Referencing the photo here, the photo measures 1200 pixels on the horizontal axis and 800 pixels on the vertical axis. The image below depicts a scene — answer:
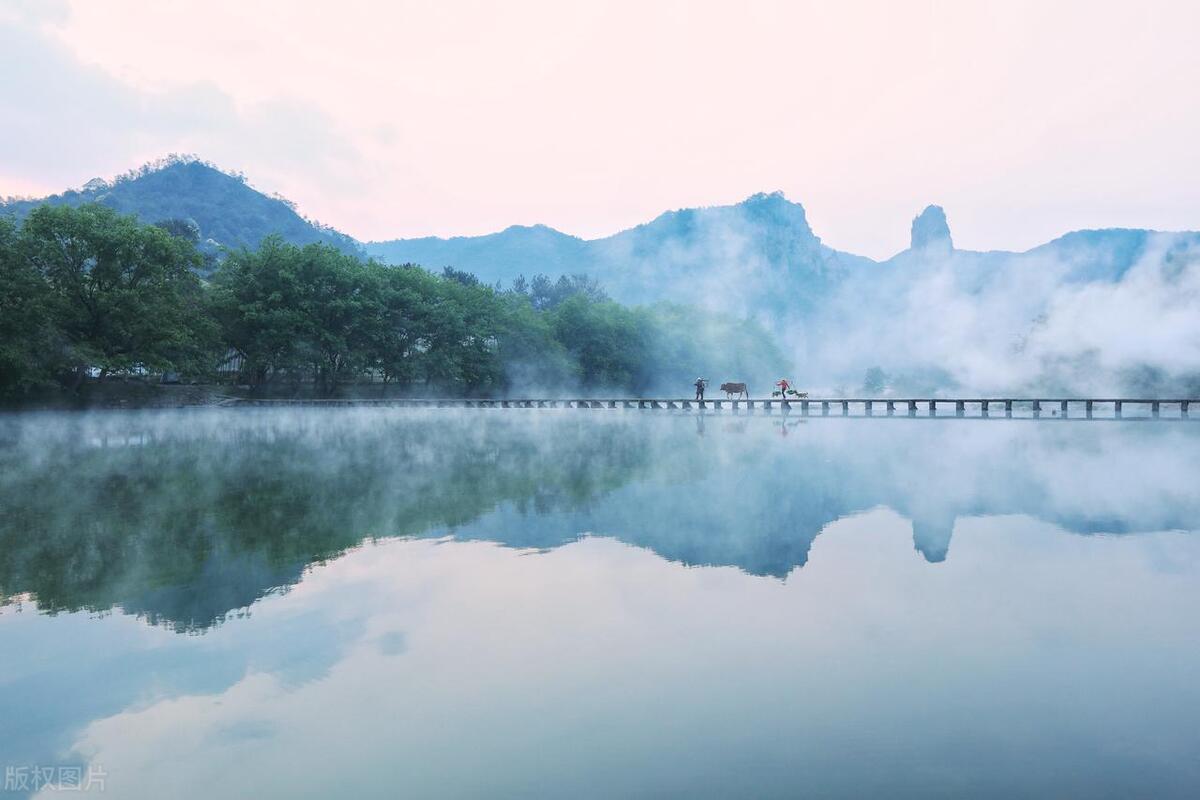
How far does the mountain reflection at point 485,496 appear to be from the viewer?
33.7 ft

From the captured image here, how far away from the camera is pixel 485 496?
1566 cm

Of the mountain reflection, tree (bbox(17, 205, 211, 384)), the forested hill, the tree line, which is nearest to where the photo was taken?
the mountain reflection

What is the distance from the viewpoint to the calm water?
16.6 ft

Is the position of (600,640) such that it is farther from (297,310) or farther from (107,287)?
(297,310)

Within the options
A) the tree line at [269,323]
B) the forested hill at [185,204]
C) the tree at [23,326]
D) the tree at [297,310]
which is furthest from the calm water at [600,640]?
the forested hill at [185,204]

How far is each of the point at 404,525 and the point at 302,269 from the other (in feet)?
168

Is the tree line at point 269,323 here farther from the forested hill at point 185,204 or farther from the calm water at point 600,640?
the forested hill at point 185,204

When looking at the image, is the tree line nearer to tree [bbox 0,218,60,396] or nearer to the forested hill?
tree [bbox 0,218,60,396]

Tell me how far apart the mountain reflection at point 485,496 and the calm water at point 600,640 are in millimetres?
104

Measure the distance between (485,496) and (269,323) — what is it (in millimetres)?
45638

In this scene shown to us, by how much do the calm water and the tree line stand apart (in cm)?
3287

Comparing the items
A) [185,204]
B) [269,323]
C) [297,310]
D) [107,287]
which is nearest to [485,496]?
[107,287]

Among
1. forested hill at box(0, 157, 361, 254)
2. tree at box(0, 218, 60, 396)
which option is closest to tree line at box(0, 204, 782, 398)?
tree at box(0, 218, 60, 396)

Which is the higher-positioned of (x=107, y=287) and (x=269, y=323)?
(x=107, y=287)
